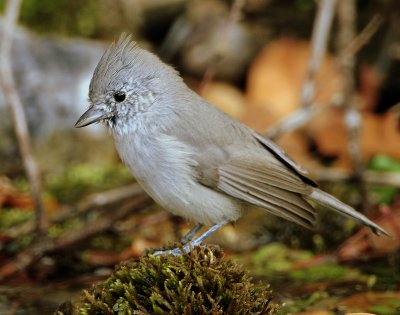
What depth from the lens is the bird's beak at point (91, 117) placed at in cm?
418

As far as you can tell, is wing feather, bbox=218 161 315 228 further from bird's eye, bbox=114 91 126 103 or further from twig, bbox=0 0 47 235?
twig, bbox=0 0 47 235

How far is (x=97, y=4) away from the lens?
7934 mm

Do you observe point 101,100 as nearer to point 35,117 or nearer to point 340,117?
point 35,117

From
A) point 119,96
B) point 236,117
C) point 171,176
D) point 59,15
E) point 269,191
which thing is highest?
point 59,15

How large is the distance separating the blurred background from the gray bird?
0.71m

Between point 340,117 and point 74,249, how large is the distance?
10.6ft

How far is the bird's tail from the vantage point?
14.4ft

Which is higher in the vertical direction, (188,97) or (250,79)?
(188,97)

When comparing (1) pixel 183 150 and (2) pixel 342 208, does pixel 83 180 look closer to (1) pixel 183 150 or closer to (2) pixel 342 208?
(1) pixel 183 150

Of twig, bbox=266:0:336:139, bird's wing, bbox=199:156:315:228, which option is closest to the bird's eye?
bird's wing, bbox=199:156:315:228

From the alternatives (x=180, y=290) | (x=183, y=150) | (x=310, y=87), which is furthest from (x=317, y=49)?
(x=180, y=290)

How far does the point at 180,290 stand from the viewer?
3.35 meters

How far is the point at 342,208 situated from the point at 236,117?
340cm

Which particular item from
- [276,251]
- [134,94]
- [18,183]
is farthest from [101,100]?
[18,183]
